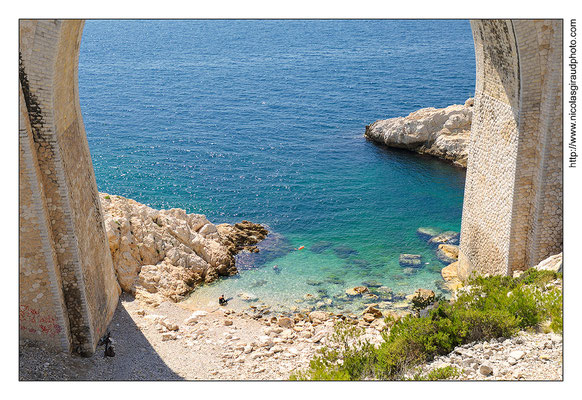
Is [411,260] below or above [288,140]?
below

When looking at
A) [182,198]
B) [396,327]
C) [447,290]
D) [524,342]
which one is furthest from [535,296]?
[182,198]

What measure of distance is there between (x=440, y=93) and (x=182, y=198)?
91.2ft

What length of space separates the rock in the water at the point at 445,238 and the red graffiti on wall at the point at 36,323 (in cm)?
1645

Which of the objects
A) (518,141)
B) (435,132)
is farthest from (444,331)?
(435,132)

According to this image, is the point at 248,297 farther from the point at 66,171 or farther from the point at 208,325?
the point at 66,171

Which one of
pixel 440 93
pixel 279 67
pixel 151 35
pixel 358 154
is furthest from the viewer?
pixel 151 35

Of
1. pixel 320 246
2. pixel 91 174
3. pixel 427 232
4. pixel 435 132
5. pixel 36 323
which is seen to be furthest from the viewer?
pixel 435 132

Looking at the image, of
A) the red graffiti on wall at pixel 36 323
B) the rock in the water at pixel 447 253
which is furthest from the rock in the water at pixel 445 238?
the red graffiti on wall at pixel 36 323

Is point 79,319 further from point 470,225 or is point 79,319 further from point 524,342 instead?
point 470,225

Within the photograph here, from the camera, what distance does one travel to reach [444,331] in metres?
13.9

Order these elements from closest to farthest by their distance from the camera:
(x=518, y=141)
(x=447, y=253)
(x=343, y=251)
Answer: (x=518, y=141), (x=447, y=253), (x=343, y=251)

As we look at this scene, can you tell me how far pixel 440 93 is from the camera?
164 feet

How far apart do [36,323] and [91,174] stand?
4525 mm

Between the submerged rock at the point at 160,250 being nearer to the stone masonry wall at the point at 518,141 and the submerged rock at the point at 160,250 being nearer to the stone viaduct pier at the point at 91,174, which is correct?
the stone viaduct pier at the point at 91,174
